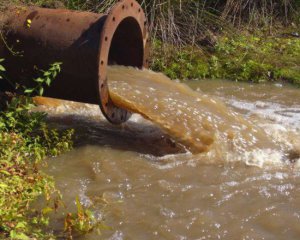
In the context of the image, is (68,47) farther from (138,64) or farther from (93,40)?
(138,64)

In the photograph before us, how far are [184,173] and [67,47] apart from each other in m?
1.55

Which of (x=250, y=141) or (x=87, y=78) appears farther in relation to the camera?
(x=250, y=141)

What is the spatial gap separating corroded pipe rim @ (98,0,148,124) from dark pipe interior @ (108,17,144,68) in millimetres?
148

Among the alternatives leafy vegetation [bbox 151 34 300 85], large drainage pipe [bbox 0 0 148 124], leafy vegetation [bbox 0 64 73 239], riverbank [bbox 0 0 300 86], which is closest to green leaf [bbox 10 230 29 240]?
leafy vegetation [bbox 0 64 73 239]

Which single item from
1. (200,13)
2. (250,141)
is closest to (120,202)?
(250,141)

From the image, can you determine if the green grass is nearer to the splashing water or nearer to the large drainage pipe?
the large drainage pipe

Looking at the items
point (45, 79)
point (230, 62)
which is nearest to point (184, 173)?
point (45, 79)

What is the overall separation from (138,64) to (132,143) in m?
1.09

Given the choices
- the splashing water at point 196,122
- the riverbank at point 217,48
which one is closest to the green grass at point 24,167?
the splashing water at point 196,122

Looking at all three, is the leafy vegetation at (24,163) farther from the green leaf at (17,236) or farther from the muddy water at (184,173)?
the muddy water at (184,173)

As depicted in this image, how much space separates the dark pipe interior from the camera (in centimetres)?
564

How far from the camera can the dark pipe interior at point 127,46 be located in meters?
5.64

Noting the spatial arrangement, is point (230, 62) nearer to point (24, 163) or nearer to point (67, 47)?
point (67, 47)

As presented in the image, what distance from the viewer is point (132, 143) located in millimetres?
5148
